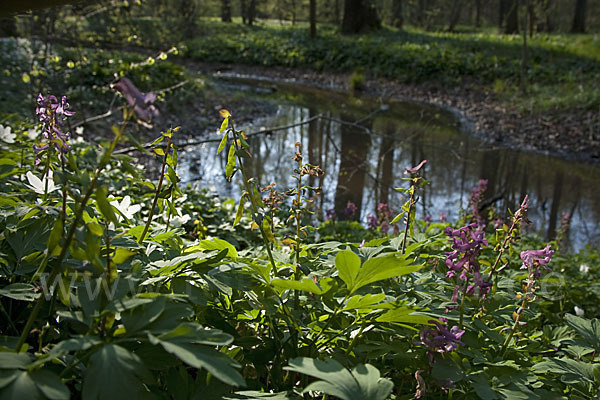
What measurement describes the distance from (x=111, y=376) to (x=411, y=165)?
9660 millimetres

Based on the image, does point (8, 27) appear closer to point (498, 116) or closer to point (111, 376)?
point (498, 116)

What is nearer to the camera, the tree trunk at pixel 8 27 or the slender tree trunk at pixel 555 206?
the slender tree trunk at pixel 555 206

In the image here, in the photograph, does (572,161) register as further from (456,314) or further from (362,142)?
(456,314)

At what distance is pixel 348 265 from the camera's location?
100 centimetres

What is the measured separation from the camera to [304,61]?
20875 millimetres

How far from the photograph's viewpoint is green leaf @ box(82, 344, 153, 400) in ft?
2.40

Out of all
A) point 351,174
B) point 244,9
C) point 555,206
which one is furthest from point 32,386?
point 244,9

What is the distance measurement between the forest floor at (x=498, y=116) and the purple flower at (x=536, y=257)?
30.0 ft

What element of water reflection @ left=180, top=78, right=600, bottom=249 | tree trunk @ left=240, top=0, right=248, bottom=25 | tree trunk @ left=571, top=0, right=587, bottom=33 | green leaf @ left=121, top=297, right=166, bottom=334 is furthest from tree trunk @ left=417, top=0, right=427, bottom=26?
green leaf @ left=121, top=297, right=166, bottom=334

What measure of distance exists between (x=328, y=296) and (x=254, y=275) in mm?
190

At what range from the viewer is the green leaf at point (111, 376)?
730mm

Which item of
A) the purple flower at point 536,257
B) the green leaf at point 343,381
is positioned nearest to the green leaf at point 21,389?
the green leaf at point 343,381

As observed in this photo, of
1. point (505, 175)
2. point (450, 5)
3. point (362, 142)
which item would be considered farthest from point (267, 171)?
point (450, 5)

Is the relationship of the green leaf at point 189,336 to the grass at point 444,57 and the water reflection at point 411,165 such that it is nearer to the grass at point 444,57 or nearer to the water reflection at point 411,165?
the water reflection at point 411,165
